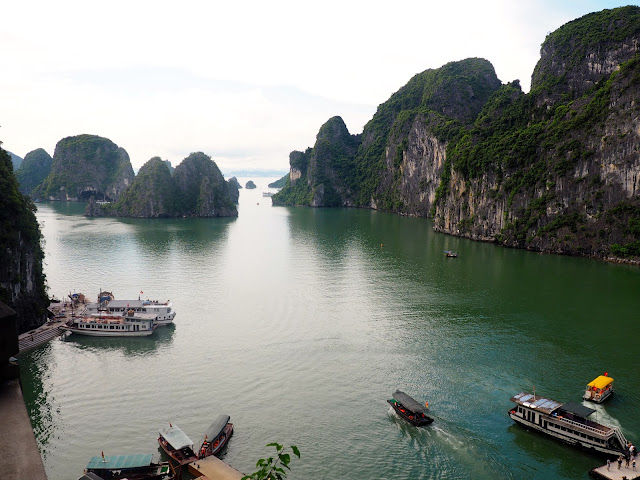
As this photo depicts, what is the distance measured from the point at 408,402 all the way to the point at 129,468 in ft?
59.6

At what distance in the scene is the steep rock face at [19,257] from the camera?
45.4 m

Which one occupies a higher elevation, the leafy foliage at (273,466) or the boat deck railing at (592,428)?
the leafy foliage at (273,466)

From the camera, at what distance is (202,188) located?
17775cm

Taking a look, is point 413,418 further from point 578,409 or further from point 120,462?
point 120,462

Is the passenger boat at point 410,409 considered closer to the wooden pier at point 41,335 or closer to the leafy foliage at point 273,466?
the leafy foliage at point 273,466

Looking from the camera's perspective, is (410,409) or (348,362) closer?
(410,409)

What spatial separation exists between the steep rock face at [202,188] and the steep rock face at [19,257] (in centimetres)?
12402

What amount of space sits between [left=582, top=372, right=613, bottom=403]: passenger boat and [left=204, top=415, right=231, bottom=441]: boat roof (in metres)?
26.0

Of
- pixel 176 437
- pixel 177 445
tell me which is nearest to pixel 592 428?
pixel 177 445

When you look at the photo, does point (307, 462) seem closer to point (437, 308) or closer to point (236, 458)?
point (236, 458)

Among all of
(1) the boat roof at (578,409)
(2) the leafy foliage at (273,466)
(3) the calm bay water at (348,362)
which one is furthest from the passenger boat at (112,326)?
(2) the leafy foliage at (273,466)

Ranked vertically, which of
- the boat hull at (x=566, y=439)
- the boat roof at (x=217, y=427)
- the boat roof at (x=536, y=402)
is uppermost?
the boat roof at (x=536, y=402)

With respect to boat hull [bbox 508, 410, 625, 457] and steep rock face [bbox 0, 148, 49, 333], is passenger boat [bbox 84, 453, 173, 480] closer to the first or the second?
boat hull [bbox 508, 410, 625, 457]

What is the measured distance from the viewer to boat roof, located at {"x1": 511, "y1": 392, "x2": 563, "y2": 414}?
31062 mm
